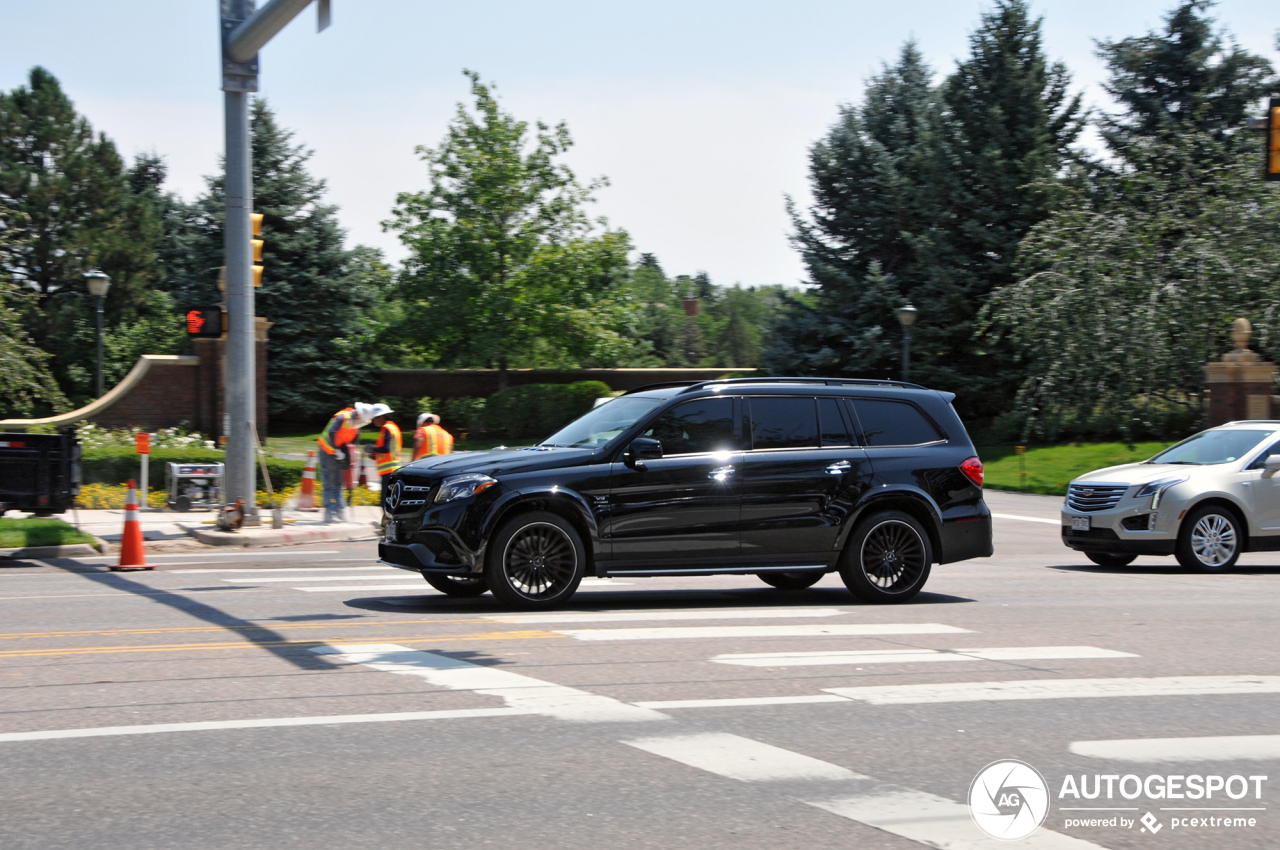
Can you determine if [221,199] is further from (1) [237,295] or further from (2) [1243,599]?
(2) [1243,599]

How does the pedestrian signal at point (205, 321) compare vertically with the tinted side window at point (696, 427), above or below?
above

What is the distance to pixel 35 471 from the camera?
1495cm

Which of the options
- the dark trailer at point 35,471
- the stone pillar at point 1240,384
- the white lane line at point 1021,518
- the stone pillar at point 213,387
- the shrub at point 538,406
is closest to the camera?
the dark trailer at point 35,471

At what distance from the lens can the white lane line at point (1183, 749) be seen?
5637mm

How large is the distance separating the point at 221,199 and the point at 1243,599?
1630 inches

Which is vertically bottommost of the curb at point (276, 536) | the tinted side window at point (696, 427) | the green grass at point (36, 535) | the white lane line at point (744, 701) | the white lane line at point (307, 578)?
the white lane line at point (744, 701)

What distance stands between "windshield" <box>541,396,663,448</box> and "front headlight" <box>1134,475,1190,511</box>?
6577mm

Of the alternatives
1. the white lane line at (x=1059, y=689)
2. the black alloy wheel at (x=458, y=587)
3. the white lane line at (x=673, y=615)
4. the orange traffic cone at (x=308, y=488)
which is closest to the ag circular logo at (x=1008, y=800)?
the white lane line at (x=1059, y=689)

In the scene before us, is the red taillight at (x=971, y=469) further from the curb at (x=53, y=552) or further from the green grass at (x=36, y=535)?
the green grass at (x=36, y=535)

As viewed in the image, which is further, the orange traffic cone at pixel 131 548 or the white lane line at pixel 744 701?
the orange traffic cone at pixel 131 548

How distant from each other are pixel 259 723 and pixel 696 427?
5193 mm

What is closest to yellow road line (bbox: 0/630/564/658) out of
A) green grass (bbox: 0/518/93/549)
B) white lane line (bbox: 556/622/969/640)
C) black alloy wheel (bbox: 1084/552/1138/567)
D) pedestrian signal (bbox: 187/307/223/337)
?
white lane line (bbox: 556/622/969/640)

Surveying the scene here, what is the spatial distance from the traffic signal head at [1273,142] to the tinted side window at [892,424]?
368 inches

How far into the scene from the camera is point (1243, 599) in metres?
11.6
